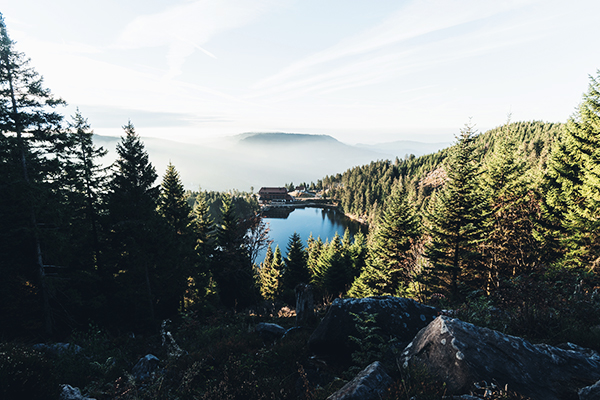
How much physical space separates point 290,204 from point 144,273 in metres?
135

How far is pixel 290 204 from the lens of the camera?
15125 cm

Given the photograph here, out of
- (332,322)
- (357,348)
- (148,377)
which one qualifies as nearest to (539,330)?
(357,348)

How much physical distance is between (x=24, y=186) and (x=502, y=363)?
58.2ft

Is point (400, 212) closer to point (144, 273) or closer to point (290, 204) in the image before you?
point (144, 273)

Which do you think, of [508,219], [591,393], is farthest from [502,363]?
[508,219]

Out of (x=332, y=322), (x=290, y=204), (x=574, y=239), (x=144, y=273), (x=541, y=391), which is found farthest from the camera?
(x=290, y=204)

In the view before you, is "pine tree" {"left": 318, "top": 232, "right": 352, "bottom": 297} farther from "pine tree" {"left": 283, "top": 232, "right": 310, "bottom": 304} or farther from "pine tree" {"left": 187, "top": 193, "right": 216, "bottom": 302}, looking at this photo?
"pine tree" {"left": 187, "top": 193, "right": 216, "bottom": 302}

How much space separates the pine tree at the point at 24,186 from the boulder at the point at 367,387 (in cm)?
1522

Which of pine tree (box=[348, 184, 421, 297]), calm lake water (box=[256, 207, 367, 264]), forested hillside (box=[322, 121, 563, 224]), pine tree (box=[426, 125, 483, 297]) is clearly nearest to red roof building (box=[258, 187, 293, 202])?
calm lake water (box=[256, 207, 367, 264])

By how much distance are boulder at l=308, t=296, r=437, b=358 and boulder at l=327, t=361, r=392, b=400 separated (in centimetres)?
221

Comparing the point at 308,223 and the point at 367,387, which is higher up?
the point at 367,387

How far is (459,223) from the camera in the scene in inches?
614

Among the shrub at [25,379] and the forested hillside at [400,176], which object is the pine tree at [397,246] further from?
the forested hillside at [400,176]

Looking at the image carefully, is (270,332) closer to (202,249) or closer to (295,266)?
(202,249)
